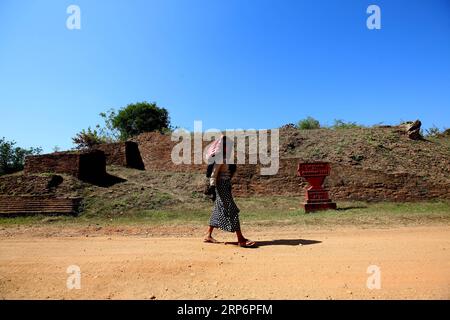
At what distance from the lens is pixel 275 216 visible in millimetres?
10062

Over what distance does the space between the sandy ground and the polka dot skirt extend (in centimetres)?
35

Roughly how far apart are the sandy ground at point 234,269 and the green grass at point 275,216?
283 centimetres

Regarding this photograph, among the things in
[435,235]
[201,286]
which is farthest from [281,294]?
[435,235]

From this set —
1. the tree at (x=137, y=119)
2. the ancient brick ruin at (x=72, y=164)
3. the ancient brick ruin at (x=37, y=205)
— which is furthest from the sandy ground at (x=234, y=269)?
the tree at (x=137, y=119)

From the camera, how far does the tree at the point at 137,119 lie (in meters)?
38.5

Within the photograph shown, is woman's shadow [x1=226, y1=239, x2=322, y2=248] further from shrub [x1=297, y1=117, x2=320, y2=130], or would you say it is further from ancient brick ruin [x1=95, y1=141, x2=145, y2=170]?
shrub [x1=297, y1=117, x2=320, y2=130]

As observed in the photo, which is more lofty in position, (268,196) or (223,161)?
(223,161)

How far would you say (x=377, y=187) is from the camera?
13.4m

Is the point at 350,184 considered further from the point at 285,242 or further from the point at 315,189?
the point at 285,242

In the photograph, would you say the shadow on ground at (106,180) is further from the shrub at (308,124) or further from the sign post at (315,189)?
the shrub at (308,124)

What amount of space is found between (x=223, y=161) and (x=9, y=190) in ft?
36.2

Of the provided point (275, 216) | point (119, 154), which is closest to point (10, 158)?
point (119, 154)

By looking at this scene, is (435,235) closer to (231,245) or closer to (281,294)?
(231,245)

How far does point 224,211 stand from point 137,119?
34.7 metres
